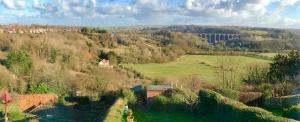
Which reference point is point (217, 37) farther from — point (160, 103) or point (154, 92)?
point (160, 103)

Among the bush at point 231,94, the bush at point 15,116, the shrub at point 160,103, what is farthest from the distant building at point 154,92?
the bush at point 15,116

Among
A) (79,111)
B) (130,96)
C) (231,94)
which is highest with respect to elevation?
(231,94)

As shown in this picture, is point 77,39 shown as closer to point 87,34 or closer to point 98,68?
point 87,34

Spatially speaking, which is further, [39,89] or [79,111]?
[39,89]

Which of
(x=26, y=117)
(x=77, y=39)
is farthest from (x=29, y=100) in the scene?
(x=77, y=39)

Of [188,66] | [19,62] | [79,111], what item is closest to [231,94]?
[79,111]

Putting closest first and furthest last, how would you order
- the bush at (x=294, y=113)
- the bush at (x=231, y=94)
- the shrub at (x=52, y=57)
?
the bush at (x=294, y=113)
the bush at (x=231, y=94)
the shrub at (x=52, y=57)

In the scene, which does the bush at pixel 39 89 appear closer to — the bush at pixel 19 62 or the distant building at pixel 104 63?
the bush at pixel 19 62
